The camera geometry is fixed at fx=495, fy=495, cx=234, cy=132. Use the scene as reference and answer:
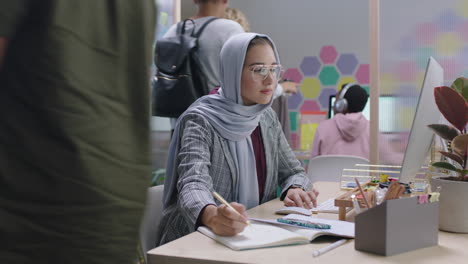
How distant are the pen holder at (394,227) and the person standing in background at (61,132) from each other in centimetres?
73

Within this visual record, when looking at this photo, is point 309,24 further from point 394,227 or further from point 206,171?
point 394,227

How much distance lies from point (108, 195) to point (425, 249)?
0.90 m

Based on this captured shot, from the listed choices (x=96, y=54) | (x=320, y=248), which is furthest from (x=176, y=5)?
(x=96, y=54)

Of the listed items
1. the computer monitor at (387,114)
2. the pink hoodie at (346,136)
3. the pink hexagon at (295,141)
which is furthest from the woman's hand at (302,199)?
the pink hexagon at (295,141)

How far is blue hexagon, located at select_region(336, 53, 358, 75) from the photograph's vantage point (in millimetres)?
5586

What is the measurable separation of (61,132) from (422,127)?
3.66 ft

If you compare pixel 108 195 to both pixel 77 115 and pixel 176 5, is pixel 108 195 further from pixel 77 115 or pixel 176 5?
pixel 176 5

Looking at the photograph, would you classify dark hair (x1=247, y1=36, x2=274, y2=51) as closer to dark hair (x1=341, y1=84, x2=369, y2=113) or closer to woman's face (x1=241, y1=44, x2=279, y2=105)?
woman's face (x1=241, y1=44, x2=279, y2=105)

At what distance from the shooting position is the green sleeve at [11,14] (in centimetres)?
37

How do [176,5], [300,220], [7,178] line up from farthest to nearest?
[176,5]
[300,220]
[7,178]

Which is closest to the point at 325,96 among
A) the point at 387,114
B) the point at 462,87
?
the point at 387,114

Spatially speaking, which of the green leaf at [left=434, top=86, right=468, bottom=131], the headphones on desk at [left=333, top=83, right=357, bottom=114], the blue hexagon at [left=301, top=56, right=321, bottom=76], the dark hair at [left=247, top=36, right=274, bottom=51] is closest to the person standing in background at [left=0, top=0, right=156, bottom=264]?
the green leaf at [left=434, top=86, right=468, bottom=131]

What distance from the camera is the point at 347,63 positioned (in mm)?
5621

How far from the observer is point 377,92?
2.51 metres
